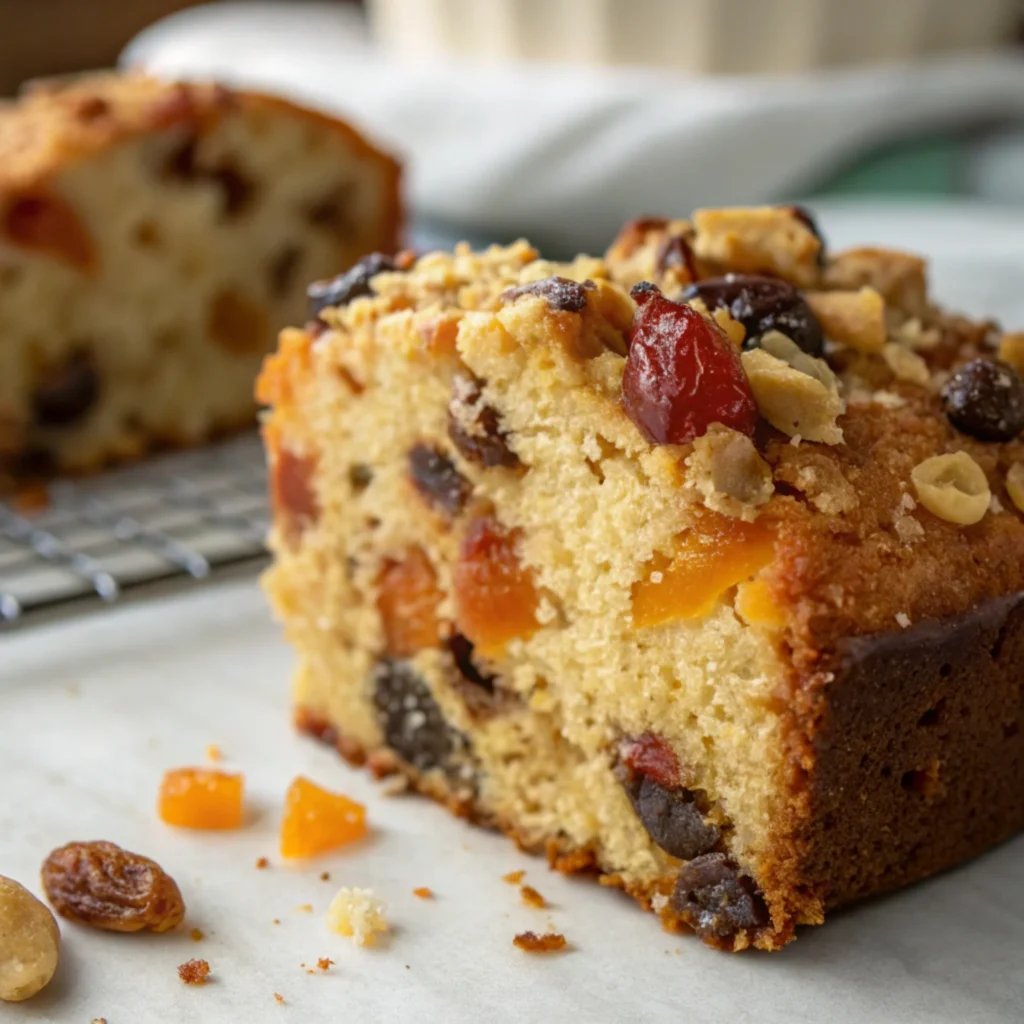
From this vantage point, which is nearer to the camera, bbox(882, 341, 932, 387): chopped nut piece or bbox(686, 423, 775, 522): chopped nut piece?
bbox(686, 423, 775, 522): chopped nut piece

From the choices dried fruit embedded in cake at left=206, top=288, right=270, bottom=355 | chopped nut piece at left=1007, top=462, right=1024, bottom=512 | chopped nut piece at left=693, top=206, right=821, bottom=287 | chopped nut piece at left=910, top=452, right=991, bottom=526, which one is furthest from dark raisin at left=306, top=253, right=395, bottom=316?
dried fruit embedded in cake at left=206, top=288, right=270, bottom=355

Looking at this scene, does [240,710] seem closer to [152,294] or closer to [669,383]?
[669,383]

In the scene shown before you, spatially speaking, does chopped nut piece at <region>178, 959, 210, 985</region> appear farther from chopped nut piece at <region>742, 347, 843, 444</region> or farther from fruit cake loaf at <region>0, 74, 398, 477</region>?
fruit cake loaf at <region>0, 74, 398, 477</region>

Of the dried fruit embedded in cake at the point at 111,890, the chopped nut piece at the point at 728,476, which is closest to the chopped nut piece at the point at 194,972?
the dried fruit embedded in cake at the point at 111,890

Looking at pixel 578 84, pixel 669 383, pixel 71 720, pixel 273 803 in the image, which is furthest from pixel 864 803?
pixel 578 84

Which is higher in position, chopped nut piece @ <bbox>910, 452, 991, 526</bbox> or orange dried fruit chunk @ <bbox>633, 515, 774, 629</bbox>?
chopped nut piece @ <bbox>910, 452, 991, 526</bbox>

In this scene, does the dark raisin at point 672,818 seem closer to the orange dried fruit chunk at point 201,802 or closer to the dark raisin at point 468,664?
the dark raisin at point 468,664

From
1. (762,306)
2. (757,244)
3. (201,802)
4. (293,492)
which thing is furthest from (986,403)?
(201,802)
